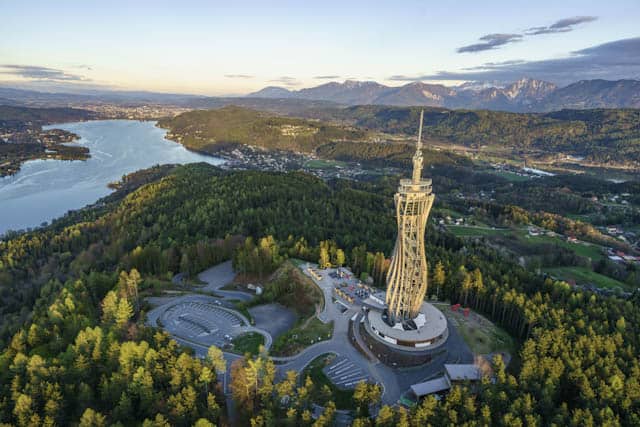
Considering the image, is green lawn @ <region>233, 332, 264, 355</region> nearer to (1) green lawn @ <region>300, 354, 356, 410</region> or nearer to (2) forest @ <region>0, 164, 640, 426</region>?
(2) forest @ <region>0, 164, 640, 426</region>

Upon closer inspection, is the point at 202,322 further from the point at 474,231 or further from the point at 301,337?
the point at 474,231

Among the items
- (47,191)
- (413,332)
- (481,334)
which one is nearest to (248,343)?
(413,332)

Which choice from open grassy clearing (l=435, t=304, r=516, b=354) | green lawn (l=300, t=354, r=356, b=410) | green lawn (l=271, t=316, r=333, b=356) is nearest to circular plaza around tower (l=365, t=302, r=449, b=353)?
open grassy clearing (l=435, t=304, r=516, b=354)

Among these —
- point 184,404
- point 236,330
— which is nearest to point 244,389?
point 184,404

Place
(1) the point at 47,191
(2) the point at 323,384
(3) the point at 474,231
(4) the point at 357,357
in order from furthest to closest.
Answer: (1) the point at 47,191 → (3) the point at 474,231 → (4) the point at 357,357 → (2) the point at 323,384

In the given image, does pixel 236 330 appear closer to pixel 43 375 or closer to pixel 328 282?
pixel 328 282

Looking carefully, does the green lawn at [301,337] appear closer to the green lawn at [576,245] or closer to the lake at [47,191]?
the green lawn at [576,245]

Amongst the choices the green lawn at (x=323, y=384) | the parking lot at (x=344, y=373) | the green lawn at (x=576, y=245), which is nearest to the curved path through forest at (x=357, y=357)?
the parking lot at (x=344, y=373)
